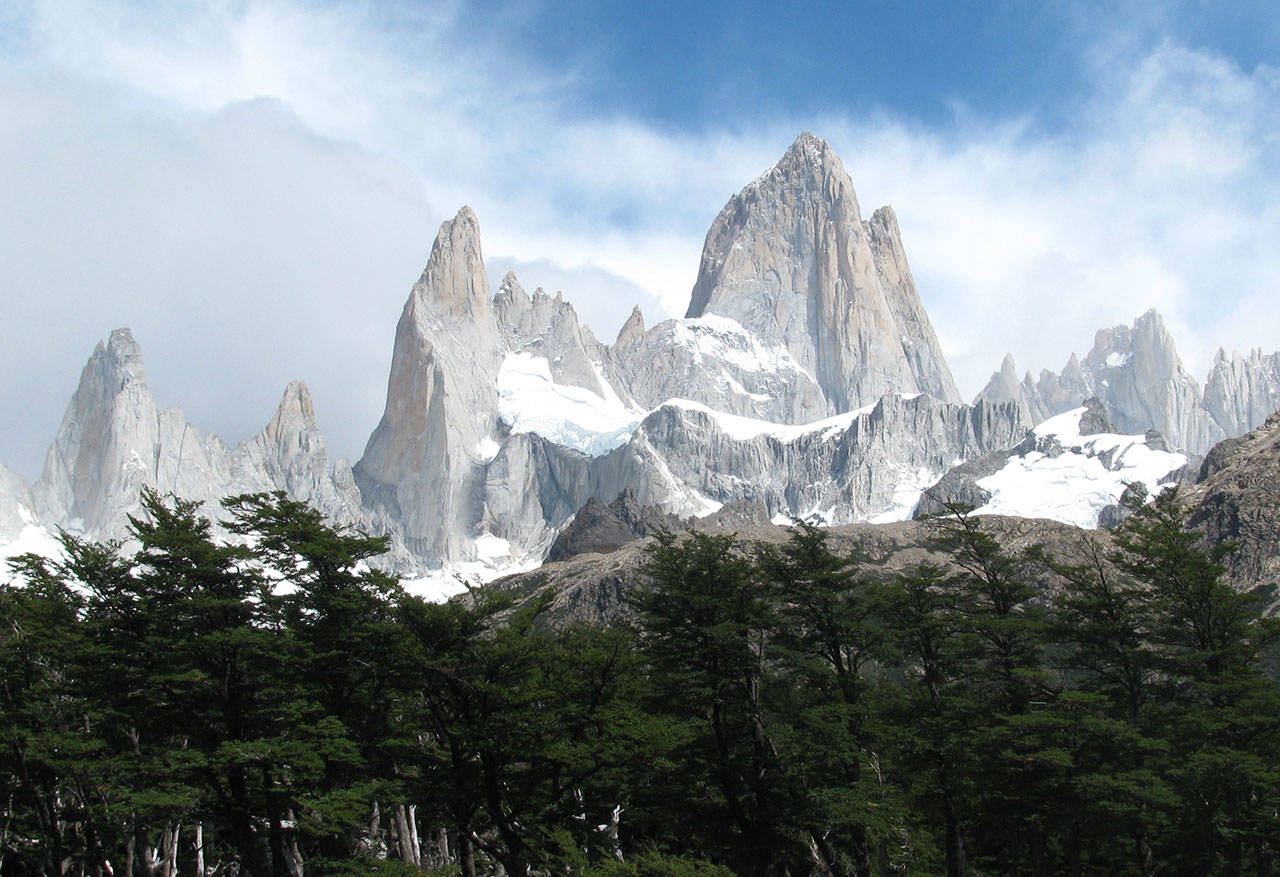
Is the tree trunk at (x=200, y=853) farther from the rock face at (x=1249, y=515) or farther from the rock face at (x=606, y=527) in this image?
the rock face at (x=606, y=527)

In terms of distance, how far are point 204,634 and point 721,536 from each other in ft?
52.2

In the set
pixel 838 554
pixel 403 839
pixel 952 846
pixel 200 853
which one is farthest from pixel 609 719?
pixel 838 554

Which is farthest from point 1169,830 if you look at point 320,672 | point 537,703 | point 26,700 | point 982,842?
point 26,700

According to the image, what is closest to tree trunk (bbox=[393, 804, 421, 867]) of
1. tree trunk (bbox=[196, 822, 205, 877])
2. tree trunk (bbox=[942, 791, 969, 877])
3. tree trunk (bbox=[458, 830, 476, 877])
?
tree trunk (bbox=[458, 830, 476, 877])

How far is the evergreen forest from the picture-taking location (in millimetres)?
26484

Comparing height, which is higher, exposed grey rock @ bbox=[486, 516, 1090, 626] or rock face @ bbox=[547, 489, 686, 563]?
rock face @ bbox=[547, 489, 686, 563]

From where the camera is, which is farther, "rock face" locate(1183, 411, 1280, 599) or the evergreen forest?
"rock face" locate(1183, 411, 1280, 599)

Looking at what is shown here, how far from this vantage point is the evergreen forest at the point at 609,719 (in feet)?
86.9

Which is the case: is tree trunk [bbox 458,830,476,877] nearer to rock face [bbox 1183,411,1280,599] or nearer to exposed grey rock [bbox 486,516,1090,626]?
exposed grey rock [bbox 486,516,1090,626]

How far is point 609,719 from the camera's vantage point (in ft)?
92.3

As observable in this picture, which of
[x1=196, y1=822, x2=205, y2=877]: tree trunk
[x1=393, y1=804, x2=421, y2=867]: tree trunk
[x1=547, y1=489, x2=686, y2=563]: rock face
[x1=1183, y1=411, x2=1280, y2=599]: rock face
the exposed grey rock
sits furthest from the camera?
[x1=547, y1=489, x2=686, y2=563]: rock face

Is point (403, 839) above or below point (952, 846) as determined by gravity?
above

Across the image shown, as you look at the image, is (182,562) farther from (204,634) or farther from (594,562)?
(594,562)

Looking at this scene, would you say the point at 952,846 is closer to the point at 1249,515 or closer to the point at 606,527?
the point at 1249,515
